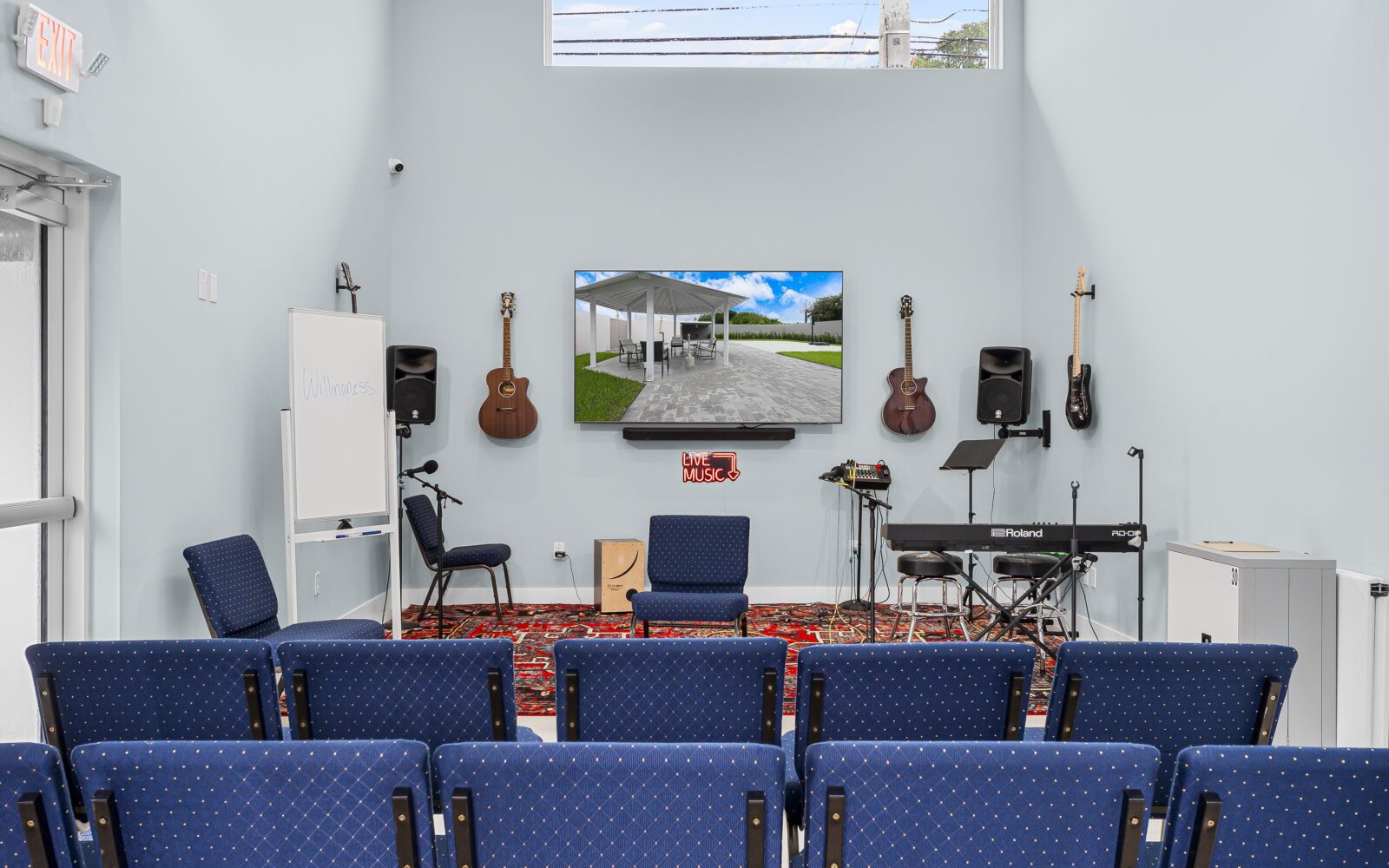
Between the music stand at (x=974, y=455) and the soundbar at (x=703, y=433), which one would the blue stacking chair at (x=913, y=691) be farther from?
the soundbar at (x=703, y=433)

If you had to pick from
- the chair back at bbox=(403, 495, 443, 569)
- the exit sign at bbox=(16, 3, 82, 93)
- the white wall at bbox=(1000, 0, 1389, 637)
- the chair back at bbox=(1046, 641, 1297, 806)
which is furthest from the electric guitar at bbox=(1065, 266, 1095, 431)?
the exit sign at bbox=(16, 3, 82, 93)

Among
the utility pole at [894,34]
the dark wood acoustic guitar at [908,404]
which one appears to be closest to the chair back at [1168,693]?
the dark wood acoustic guitar at [908,404]

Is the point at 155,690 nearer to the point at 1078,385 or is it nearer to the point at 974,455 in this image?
the point at 974,455

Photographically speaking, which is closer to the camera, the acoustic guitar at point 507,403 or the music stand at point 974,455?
the music stand at point 974,455

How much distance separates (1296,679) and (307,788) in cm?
332

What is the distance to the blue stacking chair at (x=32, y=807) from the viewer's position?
4.54 ft

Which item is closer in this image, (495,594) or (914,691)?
(914,691)

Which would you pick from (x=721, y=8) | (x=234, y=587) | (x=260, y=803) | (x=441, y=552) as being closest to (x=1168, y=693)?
(x=260, y=803)

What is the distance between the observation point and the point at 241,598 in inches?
151

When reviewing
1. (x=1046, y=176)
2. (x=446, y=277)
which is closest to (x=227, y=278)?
(x=446, y=277)

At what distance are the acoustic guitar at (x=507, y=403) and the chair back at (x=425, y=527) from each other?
701 mm

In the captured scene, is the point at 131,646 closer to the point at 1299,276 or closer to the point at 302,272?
the point at 302,272

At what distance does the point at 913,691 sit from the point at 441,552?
405 cm

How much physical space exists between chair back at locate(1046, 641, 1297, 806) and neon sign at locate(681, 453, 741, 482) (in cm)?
434
